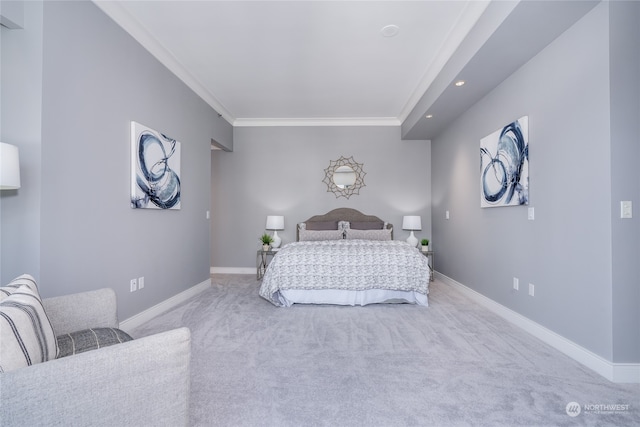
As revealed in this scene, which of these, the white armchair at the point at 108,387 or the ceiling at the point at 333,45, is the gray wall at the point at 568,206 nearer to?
the ceiling at the point at 333,45

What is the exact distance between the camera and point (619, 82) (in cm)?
189

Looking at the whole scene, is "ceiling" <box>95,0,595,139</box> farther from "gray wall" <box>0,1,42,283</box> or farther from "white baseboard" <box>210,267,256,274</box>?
"white baseboard" <box>210,267,256,274</box>

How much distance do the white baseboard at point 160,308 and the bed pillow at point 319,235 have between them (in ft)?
5.42

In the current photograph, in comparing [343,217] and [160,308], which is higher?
[343,217]

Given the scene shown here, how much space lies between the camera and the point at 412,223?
196 inches

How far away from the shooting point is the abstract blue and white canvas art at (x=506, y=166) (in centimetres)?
270

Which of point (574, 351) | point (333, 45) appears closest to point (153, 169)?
point (333, 45)

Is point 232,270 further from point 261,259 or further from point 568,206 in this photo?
point 568,206

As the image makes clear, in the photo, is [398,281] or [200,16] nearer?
[200,16]

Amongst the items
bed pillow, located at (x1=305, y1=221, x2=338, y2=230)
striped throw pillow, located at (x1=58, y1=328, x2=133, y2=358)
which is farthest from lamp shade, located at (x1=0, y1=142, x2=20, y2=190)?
bed pillow, located at (x1=305, y1=221, x2=338, y2=230)

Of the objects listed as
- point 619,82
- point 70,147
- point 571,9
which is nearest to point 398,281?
point 619,82

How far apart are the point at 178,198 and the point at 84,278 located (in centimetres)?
142

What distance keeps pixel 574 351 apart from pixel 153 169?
3.91m

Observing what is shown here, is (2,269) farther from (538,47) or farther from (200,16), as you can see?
(538,47)
